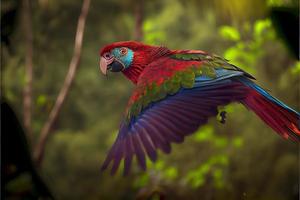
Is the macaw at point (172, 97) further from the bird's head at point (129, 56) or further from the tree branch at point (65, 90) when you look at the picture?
the tree branch at point (65, 90)

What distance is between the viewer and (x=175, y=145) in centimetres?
246

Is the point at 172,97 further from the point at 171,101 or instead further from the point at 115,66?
the point at 115,66

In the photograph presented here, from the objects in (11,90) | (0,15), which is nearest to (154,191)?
(0,15)

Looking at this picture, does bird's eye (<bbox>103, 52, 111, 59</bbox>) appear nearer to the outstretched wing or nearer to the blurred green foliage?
the outstretched wing

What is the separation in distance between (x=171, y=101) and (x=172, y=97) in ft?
0.04

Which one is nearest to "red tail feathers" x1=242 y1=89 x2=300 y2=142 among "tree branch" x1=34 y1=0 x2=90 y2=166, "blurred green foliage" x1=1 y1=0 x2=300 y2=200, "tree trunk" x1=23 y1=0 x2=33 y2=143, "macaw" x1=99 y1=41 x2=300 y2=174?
"macaw" x1=99 y1=41 x2=300 y2=174

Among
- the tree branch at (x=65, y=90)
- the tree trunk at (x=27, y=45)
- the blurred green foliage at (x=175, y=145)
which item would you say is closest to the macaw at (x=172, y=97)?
the tree branch at (x=65, y=90)

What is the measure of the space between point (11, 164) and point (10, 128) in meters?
0.08

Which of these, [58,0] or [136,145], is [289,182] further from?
[136,145]

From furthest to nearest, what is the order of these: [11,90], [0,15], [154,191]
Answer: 1. [11,90]
2. [0,15]
3. [154,191]

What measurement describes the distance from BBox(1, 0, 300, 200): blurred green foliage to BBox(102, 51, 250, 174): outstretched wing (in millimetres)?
→ 1460

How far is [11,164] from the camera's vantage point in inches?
44.9

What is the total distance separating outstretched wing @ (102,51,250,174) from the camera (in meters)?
0.73

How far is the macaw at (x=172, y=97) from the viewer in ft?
2.39
